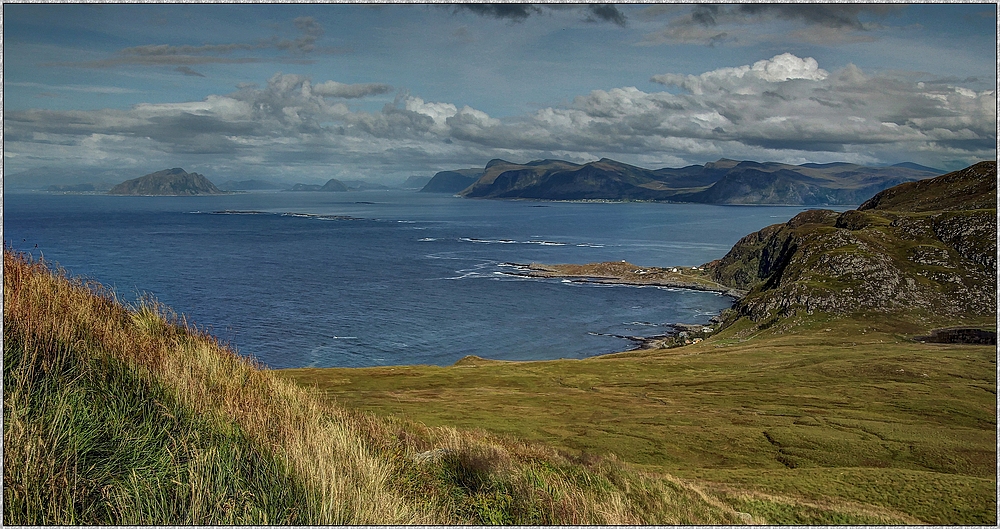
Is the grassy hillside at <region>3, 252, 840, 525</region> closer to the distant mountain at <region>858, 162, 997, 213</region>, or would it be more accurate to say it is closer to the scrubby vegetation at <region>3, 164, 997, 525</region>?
the scrubby vegetation at <region>3, 164, 997, 525</region>

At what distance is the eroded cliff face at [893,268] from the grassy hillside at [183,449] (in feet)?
386

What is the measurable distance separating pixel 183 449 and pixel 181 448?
53 millimetres

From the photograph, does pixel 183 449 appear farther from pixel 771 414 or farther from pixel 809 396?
pixel 809 396

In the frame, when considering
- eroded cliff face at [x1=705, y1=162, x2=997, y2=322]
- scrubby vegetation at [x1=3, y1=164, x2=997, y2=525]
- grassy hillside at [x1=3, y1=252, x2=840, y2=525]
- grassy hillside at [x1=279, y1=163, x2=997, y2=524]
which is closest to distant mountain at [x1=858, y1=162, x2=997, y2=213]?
eroded cliff face at [x1=705, y1=162, x2=997, y2=322]

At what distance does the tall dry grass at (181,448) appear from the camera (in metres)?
10.2

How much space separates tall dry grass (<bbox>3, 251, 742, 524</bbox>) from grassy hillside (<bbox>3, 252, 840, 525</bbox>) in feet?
0.10

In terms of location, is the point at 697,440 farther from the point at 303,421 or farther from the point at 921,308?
the point at 921,308

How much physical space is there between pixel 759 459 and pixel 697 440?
3.82 m

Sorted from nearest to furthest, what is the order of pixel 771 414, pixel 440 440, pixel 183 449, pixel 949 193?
pixel 183 449, pixel 440 440, pixel 771 414, pixel 949 193

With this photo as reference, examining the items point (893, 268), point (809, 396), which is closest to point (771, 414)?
point (809, 396)

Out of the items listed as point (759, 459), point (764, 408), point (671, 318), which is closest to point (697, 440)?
point (759, 459)

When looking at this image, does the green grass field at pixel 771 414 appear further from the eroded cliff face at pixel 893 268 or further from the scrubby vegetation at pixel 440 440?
the eroded cliff face at pixel 893 268

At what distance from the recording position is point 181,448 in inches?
457

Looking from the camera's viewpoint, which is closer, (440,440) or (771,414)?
(440,440)
